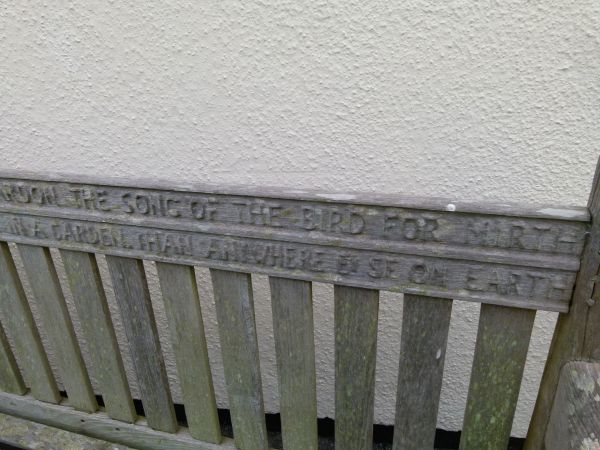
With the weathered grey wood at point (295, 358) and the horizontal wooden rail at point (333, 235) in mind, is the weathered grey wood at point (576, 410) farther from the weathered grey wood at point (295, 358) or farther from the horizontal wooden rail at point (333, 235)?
the weathered grey wood at point (295, 358)

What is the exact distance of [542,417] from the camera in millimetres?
854

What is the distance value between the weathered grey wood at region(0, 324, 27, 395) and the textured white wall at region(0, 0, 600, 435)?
0.56 metres

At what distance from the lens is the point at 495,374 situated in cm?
85

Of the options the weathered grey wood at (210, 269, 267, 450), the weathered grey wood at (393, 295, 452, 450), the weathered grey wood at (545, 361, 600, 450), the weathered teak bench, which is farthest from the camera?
the weathered grey wood at (210, 269, 267, 450)

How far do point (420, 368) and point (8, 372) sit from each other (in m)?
1.22

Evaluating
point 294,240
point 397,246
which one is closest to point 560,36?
point 397,246

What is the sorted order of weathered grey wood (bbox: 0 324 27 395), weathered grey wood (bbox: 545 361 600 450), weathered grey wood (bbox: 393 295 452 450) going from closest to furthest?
weathered grey wood (bbox: 545 361 600 450)
weathered grey wood (bbox: 393 295 452 450)
weathered grey wood (bbox: 0 324 27 395)

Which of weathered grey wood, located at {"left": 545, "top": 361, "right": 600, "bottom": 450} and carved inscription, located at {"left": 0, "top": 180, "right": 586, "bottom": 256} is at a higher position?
carved inscription, located at {"left": 0, "top": 180, "right": 586, "bottom": 256}

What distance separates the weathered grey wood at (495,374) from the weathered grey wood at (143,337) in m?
0.73

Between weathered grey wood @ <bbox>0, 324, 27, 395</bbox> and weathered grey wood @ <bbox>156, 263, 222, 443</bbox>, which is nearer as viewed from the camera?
weathered grey wood @ <bbox>156, 263, 222, 443</bbox>

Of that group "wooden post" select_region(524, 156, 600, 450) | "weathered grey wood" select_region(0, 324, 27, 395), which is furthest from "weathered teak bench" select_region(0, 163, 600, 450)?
"weathered grey wood" select_region(0, 324, 27, 395)

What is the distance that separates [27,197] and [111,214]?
22 centimetres

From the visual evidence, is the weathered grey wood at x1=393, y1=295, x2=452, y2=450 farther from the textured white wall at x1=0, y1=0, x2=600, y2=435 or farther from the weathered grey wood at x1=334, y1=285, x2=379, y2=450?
the textured white wall at x1=0, y1=0, x2=600, y2=435

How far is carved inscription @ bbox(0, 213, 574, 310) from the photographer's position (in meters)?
0.75
